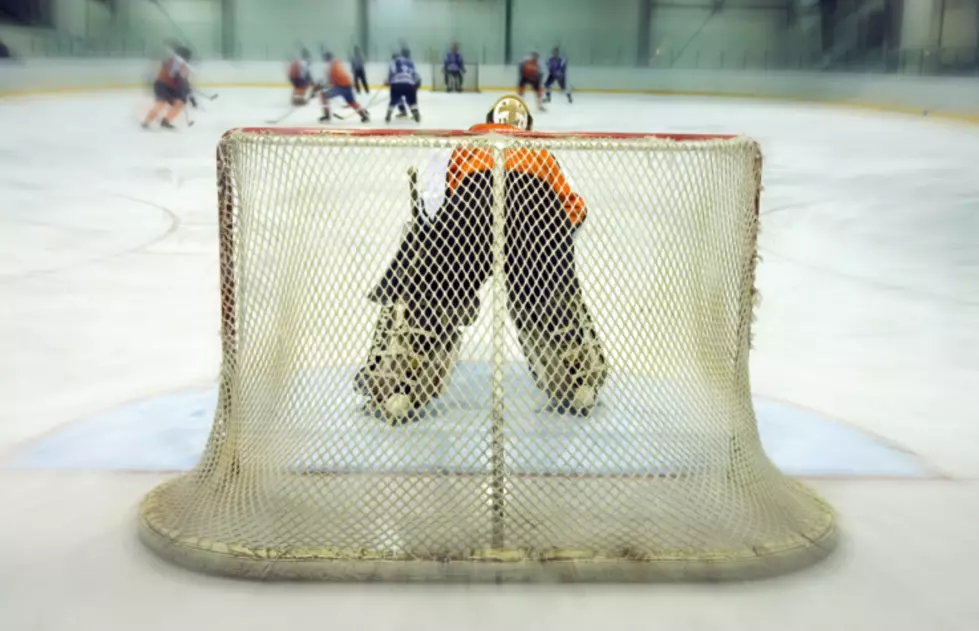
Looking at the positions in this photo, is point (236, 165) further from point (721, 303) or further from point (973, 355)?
point (973, 355)

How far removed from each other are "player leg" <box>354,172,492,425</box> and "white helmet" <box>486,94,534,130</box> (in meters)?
0.63

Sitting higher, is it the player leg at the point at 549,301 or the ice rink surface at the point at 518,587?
the player leg at the point at 549,301

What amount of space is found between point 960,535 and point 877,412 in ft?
3.24

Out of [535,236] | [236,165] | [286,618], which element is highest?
[236,165]

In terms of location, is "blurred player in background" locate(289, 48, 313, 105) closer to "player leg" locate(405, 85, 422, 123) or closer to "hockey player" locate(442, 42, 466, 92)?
"player leg" locate(405, 85, 422, 123)

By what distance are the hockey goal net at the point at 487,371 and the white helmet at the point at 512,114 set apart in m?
0.57

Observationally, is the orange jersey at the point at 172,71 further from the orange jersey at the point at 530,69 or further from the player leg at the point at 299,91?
the orange jersey at the point at 530,69

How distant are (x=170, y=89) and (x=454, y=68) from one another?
7240mm

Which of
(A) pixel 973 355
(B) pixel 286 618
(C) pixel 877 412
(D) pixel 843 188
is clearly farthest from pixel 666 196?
(D) pixel 843 188

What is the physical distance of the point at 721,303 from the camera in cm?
234

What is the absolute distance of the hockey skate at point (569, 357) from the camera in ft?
7.94

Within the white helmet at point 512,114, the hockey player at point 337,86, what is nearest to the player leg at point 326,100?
the hockey player at point 337,86

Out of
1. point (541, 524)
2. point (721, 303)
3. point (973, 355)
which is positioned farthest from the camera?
point (973, 355)

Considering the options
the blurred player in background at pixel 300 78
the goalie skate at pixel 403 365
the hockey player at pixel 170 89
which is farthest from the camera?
the blurred player in background at pixel 300 78
